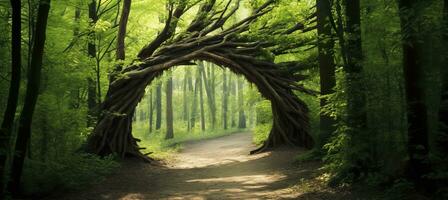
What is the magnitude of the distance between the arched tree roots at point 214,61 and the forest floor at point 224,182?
4.16ft

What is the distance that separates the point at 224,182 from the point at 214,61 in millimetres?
6670

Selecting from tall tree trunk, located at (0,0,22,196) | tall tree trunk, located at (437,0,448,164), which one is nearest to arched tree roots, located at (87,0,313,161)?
tall tree trunk, located at (0,0,22,196)

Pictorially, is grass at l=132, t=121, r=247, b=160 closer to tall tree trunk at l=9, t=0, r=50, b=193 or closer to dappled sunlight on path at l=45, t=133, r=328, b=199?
dappled sunlight on path at l=45, t=133, r=328, b=199

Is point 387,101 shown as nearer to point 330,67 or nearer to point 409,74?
point 409,74

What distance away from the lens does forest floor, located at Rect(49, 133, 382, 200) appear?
805cm

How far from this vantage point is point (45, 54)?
880 centimetres

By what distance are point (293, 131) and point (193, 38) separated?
534 centimetres

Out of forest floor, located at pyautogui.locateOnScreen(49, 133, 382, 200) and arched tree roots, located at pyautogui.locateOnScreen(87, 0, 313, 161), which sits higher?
arched tree roots, located at pyautogui.locateOnScreen(87, 0, 313, 161)

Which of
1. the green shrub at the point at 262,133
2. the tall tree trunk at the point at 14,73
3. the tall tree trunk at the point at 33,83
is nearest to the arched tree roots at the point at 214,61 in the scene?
the green shrub at the point at 262,133

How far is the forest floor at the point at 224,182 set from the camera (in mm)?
8047

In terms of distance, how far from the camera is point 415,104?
5957 mm

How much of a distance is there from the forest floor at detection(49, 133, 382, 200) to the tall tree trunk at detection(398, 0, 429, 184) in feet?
3.17

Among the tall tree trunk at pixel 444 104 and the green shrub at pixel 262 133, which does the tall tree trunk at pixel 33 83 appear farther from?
the green shrub at pixel 262 133

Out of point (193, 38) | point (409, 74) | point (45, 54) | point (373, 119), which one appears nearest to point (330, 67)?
point (373, 119)
